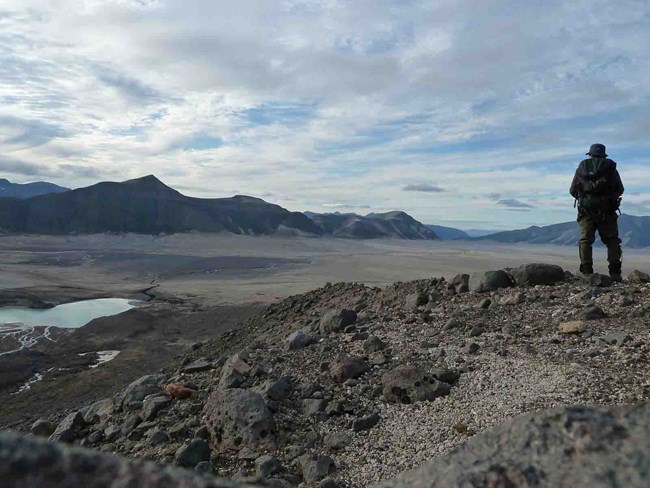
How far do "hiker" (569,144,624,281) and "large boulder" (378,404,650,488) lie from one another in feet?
29.5

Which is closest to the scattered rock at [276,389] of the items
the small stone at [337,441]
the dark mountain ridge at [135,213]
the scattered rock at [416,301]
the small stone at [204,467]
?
the small stone at [337,441]

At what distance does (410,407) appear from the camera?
6.25m

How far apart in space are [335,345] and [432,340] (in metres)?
1.68

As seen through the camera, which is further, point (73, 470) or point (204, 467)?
point (204, 467)

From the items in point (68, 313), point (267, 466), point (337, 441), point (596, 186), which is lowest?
point (68, 313)

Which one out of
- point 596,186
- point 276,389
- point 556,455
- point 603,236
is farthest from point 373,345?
point 556,455

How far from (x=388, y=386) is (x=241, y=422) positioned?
190 cm

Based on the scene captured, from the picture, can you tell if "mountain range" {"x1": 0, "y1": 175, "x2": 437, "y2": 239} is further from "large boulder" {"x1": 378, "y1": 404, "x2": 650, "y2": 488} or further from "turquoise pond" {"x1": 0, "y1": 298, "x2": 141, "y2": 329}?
"large boulder" {"x1": 378, "y1": 404, "x2": 650, "y2": 488}

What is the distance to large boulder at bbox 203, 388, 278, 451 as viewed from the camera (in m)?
6.06

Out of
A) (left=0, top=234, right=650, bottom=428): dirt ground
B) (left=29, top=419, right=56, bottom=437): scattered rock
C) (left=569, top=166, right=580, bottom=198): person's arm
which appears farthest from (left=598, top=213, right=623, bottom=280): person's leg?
(left=0, top=234, right=650, bottom=428): dirt ground

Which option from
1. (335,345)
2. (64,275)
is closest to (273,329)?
(335,345)

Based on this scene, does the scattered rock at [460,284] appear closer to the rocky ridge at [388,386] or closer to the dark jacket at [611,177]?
the rocky ridge at [388,386]

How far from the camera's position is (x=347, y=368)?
738 cm

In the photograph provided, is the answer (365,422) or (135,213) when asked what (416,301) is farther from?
(135,213)
